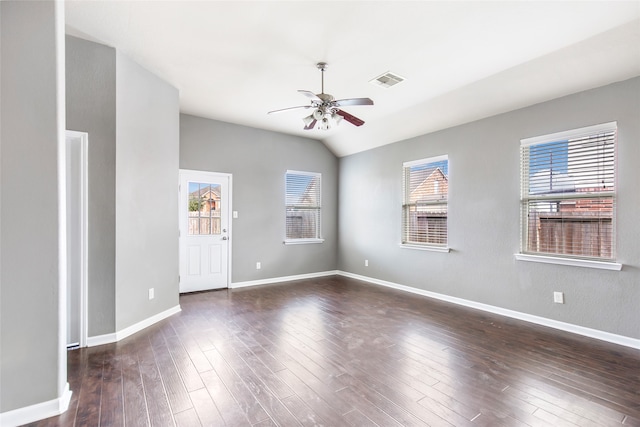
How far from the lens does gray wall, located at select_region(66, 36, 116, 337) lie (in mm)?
2924

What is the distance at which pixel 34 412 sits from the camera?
6.22ft

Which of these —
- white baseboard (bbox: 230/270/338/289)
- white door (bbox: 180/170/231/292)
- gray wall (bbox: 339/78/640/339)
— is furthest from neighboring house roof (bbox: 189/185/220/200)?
gray wall (bbox: 339/78/640/339)

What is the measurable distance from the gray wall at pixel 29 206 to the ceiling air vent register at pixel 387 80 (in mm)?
2890

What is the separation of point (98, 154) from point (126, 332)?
1.84 m

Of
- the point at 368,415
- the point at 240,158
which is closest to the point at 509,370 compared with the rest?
the point at 368,415

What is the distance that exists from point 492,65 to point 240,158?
3980 mm

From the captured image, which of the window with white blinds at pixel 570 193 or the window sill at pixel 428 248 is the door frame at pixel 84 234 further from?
the window with white blinds at pixel 570 193

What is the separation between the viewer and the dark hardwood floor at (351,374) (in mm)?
1952

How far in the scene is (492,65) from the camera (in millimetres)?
3262

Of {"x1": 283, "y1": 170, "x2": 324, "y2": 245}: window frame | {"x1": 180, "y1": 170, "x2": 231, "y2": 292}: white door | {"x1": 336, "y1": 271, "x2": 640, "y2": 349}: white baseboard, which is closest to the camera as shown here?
{"x1": 336, "y1": 271, "x2": 640, "y2": 349}: white baseboard

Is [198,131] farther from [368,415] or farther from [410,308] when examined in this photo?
[368,415]

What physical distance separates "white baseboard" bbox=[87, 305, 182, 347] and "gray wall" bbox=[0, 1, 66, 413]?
1.11m

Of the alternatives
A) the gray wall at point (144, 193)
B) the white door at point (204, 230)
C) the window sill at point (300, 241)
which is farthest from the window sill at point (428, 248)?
the gray wall at point (144, 193)

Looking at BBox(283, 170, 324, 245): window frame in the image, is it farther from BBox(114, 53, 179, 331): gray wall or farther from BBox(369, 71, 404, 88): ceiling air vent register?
BBox(369, 71, 404, 88): ceiling air vent register
